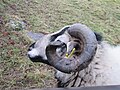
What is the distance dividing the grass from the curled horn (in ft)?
3.16

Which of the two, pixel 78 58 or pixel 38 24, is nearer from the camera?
pixel 78 58

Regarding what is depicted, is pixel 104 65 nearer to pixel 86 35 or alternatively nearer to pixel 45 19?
pixel 86 35

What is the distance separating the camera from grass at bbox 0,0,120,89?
Answer: 3498mm

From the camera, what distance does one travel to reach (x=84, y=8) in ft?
20.5

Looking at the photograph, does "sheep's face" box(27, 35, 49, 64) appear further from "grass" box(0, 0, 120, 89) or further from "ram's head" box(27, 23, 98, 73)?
"grass" box(0, 0, 120, 89)

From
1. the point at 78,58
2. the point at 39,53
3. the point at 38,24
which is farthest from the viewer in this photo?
the point at 38,24

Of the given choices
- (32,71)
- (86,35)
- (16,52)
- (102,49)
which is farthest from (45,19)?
(86,35)

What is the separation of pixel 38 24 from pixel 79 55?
101 inches

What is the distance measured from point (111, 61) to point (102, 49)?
6.6 inches

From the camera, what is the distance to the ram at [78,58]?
2459 mm

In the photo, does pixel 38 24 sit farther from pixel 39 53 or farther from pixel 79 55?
pixel 79 55

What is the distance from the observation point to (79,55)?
249 centimetres

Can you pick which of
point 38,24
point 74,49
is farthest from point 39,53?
point 38,24

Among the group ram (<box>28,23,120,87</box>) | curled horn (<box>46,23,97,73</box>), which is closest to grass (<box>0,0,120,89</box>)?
ram (<box>28,23,120,87</box>)
